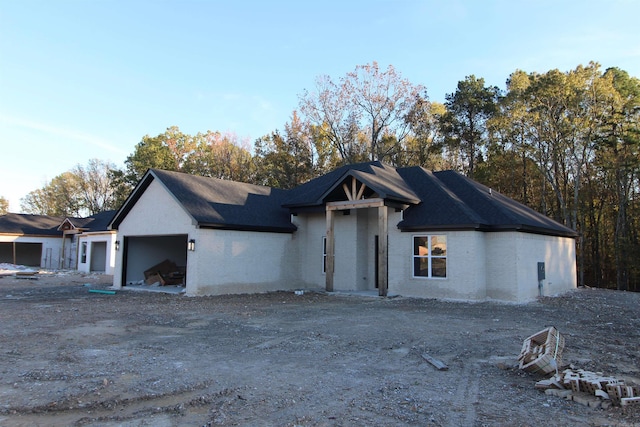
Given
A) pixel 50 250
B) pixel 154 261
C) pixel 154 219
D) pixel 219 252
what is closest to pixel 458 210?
pixel 219 252

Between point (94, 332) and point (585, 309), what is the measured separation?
13.6 metres

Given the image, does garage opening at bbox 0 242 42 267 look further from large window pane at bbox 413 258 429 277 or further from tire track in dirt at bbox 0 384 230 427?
tire track in dirt at bbox 0 384 230 427

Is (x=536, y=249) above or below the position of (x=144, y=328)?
above

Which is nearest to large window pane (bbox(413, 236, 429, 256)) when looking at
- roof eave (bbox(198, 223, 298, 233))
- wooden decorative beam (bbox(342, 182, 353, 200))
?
wooden decorative beam (bbox(342, 182, 353, 200))

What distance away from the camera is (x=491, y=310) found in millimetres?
12875

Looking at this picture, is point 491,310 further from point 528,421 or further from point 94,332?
point 94,332

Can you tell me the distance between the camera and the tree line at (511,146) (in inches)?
1093

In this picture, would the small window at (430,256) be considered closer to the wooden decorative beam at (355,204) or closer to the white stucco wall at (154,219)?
the wooden decorative beam at (355,204)

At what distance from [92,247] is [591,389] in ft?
107

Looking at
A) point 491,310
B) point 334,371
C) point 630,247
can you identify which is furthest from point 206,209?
point 630,247

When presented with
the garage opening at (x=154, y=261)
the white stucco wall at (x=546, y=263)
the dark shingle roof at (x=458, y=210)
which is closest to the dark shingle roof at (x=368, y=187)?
the dark shingle roof at (x=458, y=210)

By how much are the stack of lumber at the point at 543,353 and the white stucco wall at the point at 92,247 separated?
26845 mm

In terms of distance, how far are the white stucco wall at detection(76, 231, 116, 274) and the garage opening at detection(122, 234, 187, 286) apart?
320 inches

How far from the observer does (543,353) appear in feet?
20.1
